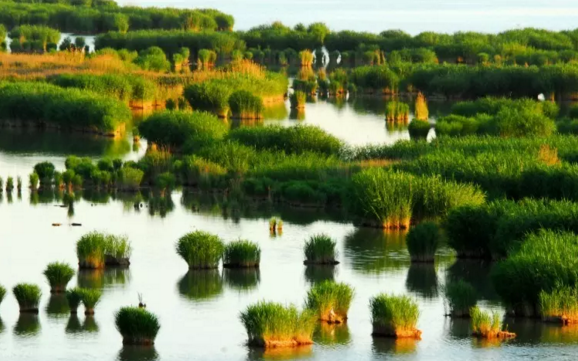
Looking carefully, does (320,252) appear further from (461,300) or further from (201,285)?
(461,300)

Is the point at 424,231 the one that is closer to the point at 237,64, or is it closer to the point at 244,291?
the point at 244,291

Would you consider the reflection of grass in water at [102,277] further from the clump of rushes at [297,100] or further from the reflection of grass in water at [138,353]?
the clump of rushes at [297,100]

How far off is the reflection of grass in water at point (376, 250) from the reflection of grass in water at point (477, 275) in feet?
4.14

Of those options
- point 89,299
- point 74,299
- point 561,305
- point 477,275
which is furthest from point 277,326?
point 477,275

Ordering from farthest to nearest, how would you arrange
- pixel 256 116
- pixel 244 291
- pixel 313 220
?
pixel 256 116 → pixel 313 220 → pixel 244 291

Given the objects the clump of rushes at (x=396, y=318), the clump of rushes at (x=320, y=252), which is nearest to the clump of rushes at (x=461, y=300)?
the clump of rushes at (x=396, y=318)

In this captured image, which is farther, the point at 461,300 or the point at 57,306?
the point at 57,306

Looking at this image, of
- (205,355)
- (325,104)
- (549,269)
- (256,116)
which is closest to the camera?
(205,355)

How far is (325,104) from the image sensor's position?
244ft

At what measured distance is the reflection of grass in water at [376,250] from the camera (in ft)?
109

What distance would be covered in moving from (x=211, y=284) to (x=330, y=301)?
4585 millimetres

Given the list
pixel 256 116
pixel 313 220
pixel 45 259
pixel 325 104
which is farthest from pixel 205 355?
pixel 325 104

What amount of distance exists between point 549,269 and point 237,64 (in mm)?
52633

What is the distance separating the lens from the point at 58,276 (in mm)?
29641
